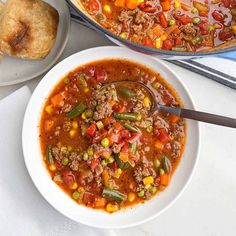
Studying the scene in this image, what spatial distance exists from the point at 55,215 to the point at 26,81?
1140 mm

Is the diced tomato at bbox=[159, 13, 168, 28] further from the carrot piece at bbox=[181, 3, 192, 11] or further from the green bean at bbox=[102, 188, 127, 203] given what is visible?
the green bean at bbox=[102, 188, 127, 203]

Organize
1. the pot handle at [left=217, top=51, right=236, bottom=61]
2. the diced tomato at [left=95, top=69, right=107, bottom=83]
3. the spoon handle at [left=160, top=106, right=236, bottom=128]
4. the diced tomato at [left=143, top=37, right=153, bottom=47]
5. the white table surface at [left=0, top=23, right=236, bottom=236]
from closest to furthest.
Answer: the pot handle at [left=217, top=51, right=236, bottom=61] < the spoon handle at [left=160, top=106, right=236, bottom=128] < the diced tomato at [left=143, top=37, right=153, bottom=47] < the diced tomato at [left=95, top=69, right=107, bottom=83] < the white table surface at [left=0, top=23, right=236, bottom=236]

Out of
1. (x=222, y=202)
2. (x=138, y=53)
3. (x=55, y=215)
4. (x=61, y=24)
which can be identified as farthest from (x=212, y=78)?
(x=55, y=215)

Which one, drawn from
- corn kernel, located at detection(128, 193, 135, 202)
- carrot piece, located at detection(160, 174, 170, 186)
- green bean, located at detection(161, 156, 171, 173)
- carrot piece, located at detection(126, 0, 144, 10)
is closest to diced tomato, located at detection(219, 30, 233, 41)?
carrot piece, located at detection(126, 0, 144, 10)

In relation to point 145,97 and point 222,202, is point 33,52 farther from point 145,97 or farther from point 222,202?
point 222,202

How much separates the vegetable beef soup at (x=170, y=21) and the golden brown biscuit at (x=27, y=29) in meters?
0.34

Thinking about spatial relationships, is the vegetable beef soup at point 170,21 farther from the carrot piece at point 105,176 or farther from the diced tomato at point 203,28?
the carrot piece at point 105,176

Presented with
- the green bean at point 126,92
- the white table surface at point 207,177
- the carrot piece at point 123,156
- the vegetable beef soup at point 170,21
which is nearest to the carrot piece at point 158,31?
the vegetable beef soup at point 170,21

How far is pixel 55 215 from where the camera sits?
12.8 ft

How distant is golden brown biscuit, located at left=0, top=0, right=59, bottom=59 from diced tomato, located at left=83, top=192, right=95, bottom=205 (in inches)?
45.8

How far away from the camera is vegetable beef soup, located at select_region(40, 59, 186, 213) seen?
371 centimetres

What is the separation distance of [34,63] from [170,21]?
→ 117cm

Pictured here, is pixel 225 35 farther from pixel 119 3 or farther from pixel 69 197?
pixel 69 197

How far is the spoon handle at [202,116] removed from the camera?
140 inches
